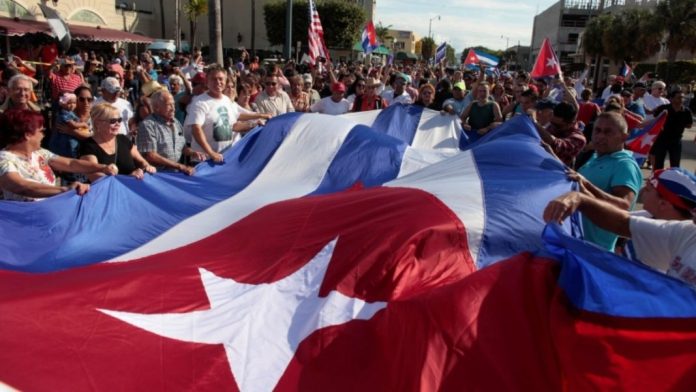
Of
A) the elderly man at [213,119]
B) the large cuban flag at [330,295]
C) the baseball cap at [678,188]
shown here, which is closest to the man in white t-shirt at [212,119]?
the elderly man at [213,119]

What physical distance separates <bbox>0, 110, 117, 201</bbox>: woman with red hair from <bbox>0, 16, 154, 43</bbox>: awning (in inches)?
931

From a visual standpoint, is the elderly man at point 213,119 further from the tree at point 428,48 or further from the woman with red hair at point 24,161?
the tree at point 428,48

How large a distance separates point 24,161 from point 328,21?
45277mm

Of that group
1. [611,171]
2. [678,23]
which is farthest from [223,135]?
[678,23]

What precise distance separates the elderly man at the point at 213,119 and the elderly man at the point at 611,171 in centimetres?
323

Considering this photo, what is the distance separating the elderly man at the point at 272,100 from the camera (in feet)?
22.6

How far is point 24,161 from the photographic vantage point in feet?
12.3

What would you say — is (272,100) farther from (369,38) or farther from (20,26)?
(20,26)

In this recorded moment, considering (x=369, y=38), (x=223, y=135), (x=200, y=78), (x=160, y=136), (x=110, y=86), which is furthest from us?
(x=369, y=38)

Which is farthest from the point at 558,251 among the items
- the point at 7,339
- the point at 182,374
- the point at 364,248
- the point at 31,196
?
the point at 31,196

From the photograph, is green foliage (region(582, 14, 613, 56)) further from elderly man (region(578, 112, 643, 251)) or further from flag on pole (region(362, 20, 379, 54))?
elderly man (region(578, 112, 643, 251))

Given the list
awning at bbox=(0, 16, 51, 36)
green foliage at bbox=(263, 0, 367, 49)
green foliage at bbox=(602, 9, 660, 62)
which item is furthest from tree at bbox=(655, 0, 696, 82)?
awning at bbox=(0, 16, 51, 36)

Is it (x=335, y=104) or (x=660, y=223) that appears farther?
(x=335, y=104)

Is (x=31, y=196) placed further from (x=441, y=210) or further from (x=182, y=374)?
(x=441, y=210)
